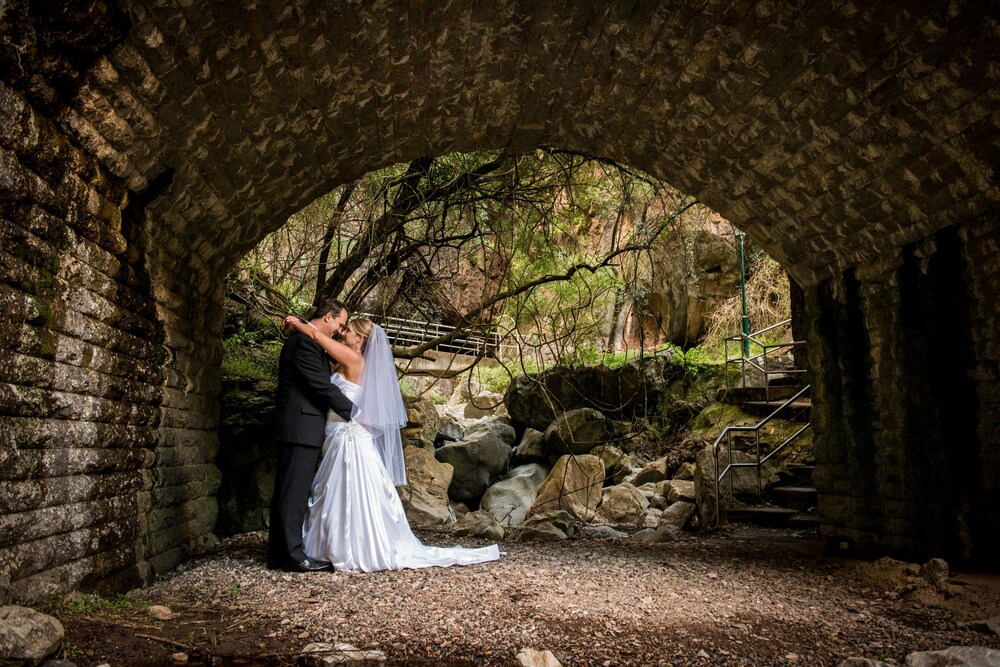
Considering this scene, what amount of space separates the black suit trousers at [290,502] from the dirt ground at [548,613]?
0.19 meters

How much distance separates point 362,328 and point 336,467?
1.20 meters

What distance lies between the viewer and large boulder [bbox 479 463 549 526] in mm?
9828

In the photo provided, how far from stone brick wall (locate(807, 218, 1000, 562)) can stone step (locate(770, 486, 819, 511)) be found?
2.25 m

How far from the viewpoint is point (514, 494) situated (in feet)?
33.6

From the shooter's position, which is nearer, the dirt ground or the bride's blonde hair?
the dirt ground

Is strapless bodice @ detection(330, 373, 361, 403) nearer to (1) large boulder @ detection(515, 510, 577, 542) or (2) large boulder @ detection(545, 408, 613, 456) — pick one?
(1) large boulder @ detection(515, 510, 577, 542)

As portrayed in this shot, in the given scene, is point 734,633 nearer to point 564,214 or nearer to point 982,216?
point 982,216

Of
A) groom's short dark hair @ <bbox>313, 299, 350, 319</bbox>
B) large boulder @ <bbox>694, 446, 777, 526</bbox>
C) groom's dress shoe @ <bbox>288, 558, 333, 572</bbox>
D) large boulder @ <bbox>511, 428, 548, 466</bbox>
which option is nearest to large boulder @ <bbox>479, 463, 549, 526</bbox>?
large boulder @ <bbox>511, 428, 548, 466</bbox>

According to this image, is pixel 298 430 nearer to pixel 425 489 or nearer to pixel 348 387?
pixel 348 387

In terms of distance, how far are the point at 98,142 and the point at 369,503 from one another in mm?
3076

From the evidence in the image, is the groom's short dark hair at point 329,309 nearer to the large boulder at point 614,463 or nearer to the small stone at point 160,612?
the small stone at point 160,612

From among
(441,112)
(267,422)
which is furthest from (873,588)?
(267,422)

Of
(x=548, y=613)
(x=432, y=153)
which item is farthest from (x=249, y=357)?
(x=548, y=613)

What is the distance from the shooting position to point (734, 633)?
3.46 m
